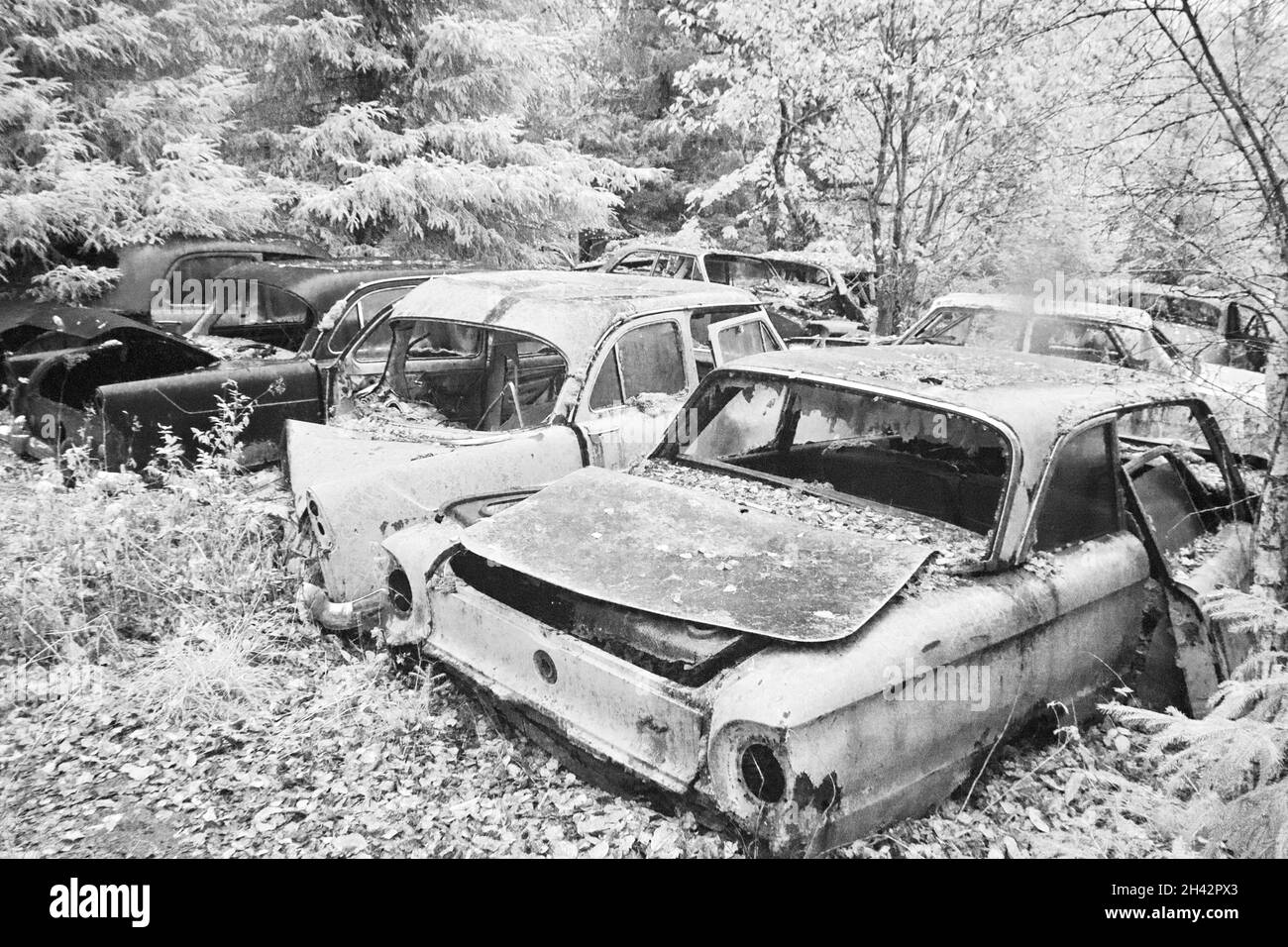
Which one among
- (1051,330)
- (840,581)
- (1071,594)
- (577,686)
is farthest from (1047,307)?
(577,686)

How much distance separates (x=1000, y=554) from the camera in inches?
122

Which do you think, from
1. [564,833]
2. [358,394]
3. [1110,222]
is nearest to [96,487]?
[358,394]

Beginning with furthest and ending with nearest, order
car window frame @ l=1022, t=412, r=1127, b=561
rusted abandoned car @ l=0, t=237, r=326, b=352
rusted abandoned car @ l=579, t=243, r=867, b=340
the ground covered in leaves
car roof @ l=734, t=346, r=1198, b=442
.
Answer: rusted abandoned car @ l=579, t=243, r=867, b=340, rusted abandoned car @ l=0, t=237, r=326, b=352, car roof @ l=734, t=346, r=1198, b=442, car window frame @ l=1022, t=412, r=1127, b=561, the ground covered in leaves

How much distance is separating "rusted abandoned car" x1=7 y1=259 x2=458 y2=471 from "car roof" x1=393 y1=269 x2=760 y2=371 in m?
0.87

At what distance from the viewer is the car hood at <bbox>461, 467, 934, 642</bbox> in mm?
2699

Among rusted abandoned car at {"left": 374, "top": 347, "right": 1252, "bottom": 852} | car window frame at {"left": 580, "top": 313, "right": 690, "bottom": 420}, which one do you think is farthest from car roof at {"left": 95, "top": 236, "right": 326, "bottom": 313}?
rusted abandoned car at {"left": 374, "top": 347, "right": 1252, "bottom": 852}

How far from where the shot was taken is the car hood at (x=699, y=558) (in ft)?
8.86

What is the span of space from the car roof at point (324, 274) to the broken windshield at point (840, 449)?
12.2 ft

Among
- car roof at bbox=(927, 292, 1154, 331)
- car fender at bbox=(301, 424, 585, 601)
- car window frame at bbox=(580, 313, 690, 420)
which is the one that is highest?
car roof at bbox=(927, 292, 1154, 331)

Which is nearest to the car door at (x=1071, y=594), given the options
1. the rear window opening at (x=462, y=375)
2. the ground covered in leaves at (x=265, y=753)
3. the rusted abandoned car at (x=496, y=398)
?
the ground covered in leaves at (x=265, y=753)

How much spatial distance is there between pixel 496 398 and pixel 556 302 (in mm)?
852

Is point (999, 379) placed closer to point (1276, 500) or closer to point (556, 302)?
point (1276, 500)

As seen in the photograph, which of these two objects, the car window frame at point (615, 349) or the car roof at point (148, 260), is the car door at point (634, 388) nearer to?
the car window frame at point (615, 349)

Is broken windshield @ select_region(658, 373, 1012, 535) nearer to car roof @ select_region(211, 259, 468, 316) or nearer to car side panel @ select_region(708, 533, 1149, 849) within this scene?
car side panel @ select_region(708, 533, 1149, 849)
